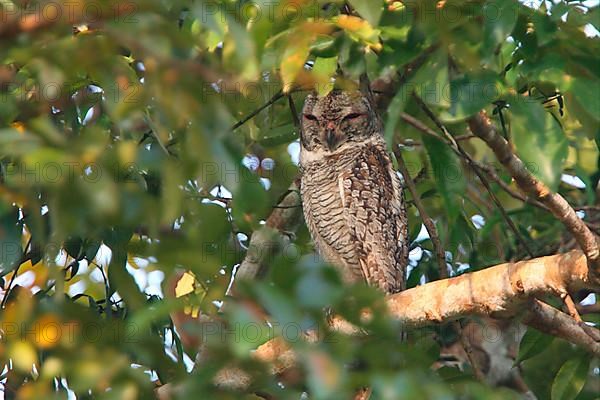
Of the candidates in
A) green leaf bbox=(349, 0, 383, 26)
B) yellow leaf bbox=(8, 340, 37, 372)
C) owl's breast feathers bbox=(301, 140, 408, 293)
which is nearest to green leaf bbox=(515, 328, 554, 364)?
owl's breast feathers bbox=(301, 140, 408, 293)

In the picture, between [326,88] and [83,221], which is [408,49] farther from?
[83,221]

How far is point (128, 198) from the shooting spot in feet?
4.60

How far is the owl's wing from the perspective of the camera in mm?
4355


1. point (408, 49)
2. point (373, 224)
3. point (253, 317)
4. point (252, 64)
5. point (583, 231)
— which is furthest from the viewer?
point (373, 224)

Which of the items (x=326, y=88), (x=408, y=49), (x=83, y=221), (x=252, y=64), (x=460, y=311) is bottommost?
(x=460, y=311)

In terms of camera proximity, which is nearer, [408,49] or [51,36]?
[51,36]

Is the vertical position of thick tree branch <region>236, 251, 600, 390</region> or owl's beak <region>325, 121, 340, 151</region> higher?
thick tree branch <region>236, 251, 600, 390</region>

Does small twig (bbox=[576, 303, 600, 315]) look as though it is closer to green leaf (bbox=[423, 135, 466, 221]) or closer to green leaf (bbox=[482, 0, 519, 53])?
green leaf (bbox=[423, 135, 466, 221])

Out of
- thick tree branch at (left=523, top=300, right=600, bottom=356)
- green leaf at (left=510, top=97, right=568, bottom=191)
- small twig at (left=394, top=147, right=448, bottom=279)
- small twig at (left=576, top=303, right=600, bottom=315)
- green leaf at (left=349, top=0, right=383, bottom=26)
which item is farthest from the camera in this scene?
small twig at (left=576, top=303, right=600, bottom=315)

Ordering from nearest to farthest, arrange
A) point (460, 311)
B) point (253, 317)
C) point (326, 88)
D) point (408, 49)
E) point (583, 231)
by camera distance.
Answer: point (253, 317) < point (408, 49) < point (326, 88) < point (583, 231) < point (460, 311)

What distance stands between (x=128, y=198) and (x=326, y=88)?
1225mm

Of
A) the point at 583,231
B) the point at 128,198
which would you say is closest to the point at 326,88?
the point at 583,231

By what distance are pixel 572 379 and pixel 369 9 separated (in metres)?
1.89

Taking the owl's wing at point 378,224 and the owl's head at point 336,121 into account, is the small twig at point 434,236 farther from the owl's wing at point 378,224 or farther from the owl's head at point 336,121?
the owl's head at point 336,121
